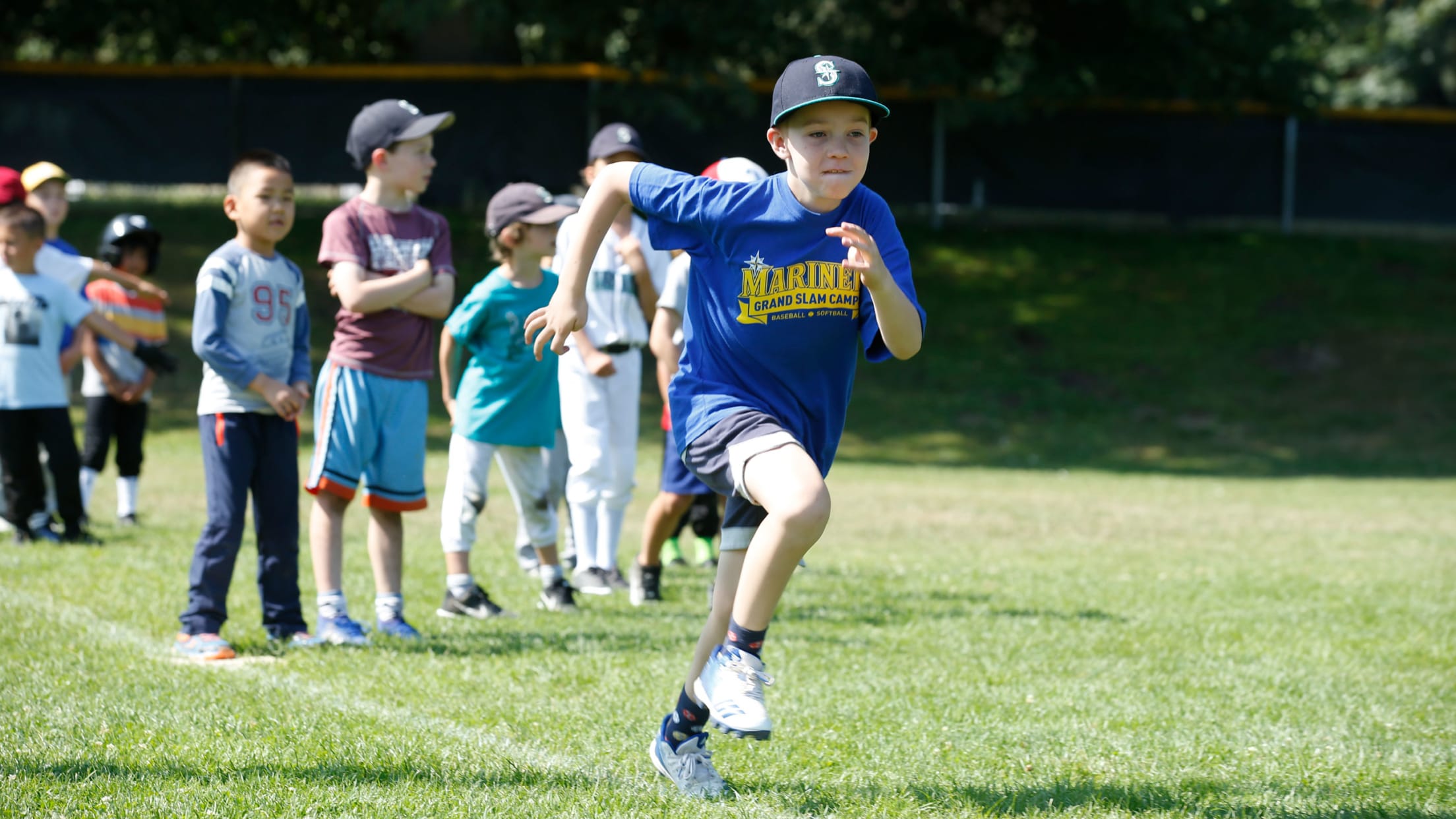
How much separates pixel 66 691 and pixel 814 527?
2886mm

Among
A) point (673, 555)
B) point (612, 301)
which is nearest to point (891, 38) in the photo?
point (673, 555)

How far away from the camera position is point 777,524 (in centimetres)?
368

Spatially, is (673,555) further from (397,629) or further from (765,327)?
(765,327)

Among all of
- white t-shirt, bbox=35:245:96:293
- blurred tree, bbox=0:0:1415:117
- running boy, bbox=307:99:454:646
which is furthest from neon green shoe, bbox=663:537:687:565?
blurred tree, bbox=0:0:1415:117

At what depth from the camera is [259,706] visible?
4789 mm

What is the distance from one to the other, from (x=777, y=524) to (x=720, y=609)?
1.60 ft

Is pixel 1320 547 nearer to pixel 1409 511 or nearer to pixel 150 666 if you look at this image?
pixel 1409 511

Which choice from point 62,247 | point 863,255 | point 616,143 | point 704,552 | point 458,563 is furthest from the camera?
point 62,247

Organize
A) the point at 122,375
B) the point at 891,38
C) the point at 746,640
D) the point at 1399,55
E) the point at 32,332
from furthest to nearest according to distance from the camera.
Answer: the point at 1399,55 → the point at 891,38 → the point at 122,375 → the point at 32,332 → the point at 746,640

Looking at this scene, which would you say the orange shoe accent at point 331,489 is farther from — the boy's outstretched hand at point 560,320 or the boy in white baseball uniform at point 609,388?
the boy's outstretched hand at point 560,320

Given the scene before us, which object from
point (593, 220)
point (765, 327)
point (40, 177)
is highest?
point (40, 177)

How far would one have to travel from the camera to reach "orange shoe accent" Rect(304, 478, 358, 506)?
6.00 meters

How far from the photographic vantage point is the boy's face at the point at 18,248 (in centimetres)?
810

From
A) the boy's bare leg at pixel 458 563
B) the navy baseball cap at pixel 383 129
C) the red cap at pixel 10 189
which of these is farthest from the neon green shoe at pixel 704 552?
the red cap at pixel 10 189
